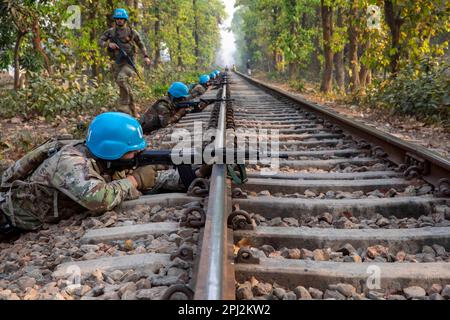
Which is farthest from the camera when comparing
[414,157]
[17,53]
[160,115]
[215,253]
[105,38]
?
[17,53]

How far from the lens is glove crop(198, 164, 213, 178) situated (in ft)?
11.1

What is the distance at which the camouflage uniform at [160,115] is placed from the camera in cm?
675

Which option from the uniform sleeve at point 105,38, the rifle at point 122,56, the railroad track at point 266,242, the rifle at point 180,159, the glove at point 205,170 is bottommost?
the railroad track at point 266,242

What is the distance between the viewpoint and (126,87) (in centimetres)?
782

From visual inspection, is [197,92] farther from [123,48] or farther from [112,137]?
[112,137]

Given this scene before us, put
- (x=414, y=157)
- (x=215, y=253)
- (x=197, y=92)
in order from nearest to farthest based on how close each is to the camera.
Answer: (x=215, y=253) < (x=414, y=157) < (x=197, y=92)

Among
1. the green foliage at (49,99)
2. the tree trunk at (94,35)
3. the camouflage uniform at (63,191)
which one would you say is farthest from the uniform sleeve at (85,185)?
the tree trunk at (94,35)

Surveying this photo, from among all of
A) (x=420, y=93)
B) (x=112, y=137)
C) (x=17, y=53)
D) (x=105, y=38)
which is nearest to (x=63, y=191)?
(x=112, y=137)

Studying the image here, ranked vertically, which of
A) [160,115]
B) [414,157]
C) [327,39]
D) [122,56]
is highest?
[327,39]

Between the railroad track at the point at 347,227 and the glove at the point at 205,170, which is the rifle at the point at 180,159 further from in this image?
the railroad track at the point at 347,227

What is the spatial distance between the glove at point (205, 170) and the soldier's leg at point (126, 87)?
15.7 ft

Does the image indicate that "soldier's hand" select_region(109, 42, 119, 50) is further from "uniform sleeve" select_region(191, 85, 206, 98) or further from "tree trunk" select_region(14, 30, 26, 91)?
"uniform sleeve" select_region(191, 85, 206, 98)

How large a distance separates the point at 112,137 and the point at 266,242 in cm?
138

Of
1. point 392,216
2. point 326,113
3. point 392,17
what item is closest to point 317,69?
point 392,17
